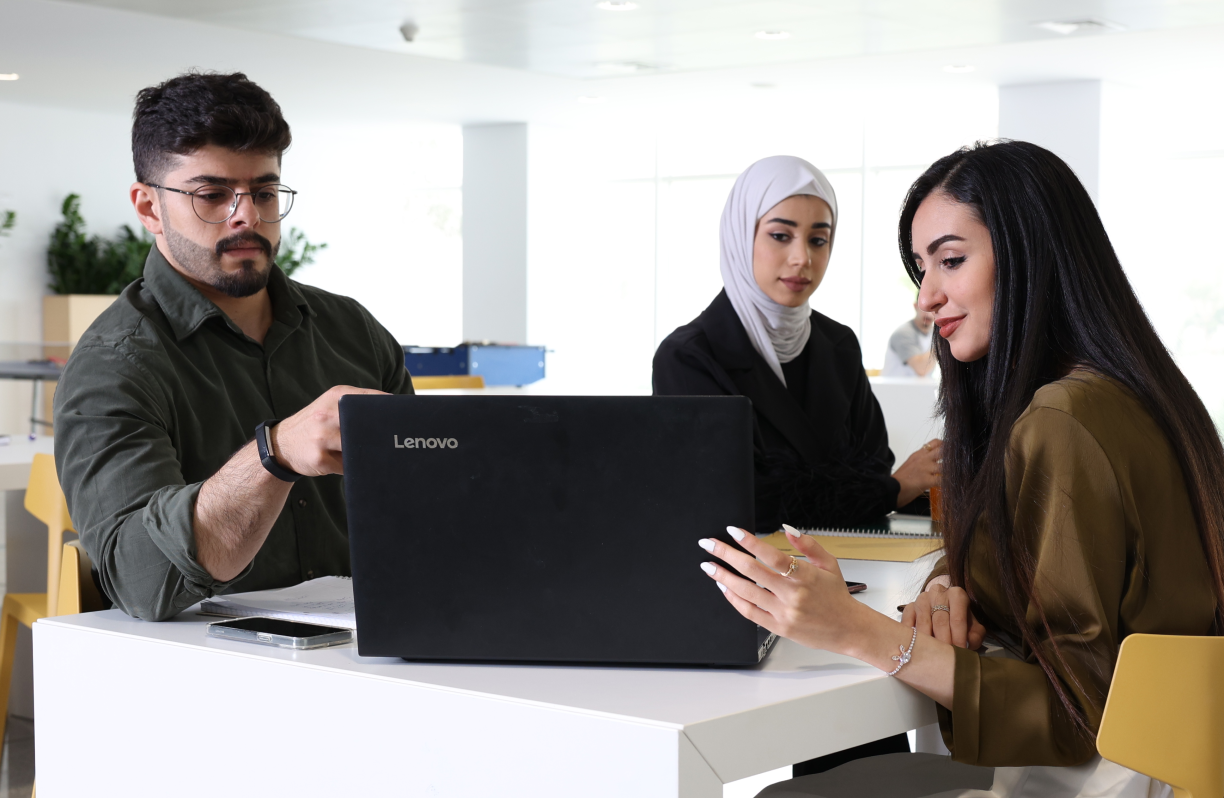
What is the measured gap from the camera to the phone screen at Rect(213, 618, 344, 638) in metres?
1.37

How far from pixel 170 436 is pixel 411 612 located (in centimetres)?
68

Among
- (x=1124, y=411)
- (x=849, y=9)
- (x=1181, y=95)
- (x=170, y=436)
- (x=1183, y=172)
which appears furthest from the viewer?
(x=1183, y=172)

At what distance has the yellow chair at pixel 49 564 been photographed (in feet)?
9.16

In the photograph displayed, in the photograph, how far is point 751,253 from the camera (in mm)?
2879

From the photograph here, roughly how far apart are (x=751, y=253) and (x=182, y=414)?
1478mm

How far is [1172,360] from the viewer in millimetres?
1452

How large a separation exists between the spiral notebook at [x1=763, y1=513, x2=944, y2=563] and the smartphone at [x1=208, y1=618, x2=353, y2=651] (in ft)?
2.51

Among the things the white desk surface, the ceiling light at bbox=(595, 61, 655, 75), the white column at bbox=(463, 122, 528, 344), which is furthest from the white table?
the white column at bbox=(463, 122, 528, 344)

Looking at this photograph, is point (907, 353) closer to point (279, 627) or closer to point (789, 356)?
point (789, 356)

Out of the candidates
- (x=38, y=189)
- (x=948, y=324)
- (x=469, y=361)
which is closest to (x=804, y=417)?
(x=948, y=324)

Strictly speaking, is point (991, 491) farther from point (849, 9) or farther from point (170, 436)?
point (849, 9)

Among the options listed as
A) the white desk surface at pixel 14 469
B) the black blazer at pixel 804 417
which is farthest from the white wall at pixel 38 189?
the black blazer at pixel 804 417

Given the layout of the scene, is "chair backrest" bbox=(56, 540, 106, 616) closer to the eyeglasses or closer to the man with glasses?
the man with glasses

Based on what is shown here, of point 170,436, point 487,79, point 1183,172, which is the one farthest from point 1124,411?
point 1183,172
